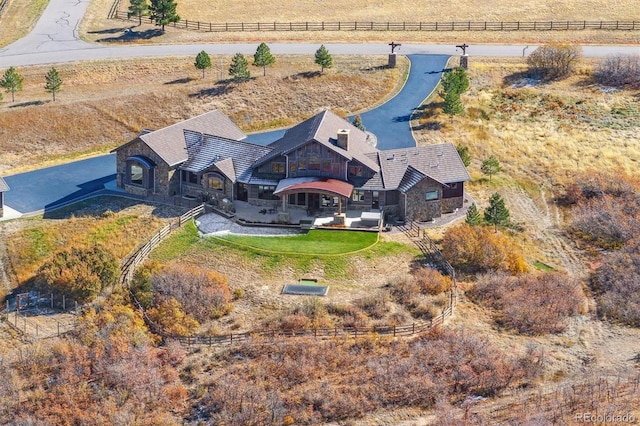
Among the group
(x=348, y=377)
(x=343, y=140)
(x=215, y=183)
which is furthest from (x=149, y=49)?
(x=348, y=377)

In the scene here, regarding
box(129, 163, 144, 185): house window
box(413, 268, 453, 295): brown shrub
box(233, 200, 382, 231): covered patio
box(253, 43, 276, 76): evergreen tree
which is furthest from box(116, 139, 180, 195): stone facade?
box(253, 43, 276, 76): evergreen tree

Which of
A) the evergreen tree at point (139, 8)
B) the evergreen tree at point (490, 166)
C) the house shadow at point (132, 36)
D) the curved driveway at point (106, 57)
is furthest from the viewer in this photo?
the evergreen tree at point (139, 8)

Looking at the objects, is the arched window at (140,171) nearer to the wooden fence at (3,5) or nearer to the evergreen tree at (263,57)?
the evergreen tree at (263,57)

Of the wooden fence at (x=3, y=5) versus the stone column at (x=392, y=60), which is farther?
the wooden fence at (x=3, y=5)

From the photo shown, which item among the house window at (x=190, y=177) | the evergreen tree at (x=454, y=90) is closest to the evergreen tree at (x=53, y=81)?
the house window at (x=190, y=177)

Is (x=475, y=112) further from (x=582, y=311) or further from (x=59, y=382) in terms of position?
(x=59, y=382)

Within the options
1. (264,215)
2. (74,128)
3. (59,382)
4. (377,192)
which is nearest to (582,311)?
(377,192)
